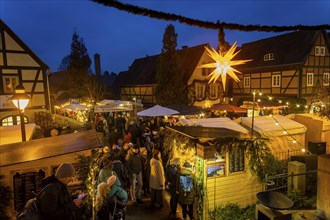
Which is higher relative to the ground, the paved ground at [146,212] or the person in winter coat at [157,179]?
the person in winter coat at [157,179]

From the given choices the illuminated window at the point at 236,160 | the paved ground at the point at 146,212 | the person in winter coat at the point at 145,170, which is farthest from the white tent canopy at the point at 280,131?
the paved ground at the point at 146,212

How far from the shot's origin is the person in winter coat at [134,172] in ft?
25.1

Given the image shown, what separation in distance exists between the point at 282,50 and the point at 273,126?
17.7m

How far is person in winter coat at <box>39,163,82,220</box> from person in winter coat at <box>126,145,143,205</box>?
3741 mm

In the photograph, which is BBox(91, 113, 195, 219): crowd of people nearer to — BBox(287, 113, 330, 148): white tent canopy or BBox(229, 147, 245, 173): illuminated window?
BBox(229, 147, 245, 173): illuminated window

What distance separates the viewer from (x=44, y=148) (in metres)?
6.79

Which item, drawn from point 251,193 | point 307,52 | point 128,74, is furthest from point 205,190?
point 128,74

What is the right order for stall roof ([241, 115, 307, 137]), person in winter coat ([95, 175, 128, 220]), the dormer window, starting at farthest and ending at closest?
the dormer window
stall roof ([241, 115, 307, 137])
person in winter coat ([95, 175, 128, 220])

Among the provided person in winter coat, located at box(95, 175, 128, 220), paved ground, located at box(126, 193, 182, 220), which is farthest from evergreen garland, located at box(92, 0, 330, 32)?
paved ground, located at box(126, 193, 182, 220)

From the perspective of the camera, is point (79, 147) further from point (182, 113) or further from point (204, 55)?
point (204, 55)

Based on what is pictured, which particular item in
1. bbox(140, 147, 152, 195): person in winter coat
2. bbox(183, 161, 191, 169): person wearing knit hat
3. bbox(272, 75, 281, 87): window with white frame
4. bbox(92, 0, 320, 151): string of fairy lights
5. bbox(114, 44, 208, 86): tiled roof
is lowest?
bbox(140, 147, 152, 195): person in winter coat

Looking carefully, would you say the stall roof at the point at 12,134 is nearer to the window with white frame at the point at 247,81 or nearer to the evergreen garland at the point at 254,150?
the evergreen garland at the point at 254,150

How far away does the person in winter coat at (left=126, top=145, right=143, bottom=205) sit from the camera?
7660mm

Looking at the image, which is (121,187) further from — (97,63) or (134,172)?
(97,63)
